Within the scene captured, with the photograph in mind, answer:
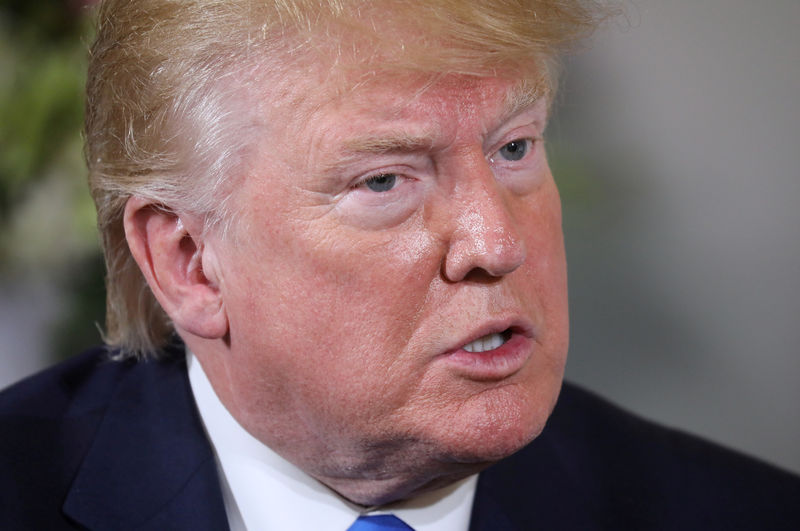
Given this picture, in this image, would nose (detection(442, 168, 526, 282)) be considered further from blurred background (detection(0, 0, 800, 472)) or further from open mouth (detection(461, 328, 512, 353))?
blurred background (detection(0, 0, 800, 472))

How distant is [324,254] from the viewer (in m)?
1.17

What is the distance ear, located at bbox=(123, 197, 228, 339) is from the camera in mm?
1283

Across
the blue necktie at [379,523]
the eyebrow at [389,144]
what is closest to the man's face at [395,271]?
the eyebrow at [389,144]

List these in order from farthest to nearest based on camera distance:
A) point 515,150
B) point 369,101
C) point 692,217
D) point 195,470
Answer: point 692,217 < point 195,470 < point 515,150 < point 369,101

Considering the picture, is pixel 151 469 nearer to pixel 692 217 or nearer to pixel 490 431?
pixel 490 431

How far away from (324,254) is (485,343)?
218mm

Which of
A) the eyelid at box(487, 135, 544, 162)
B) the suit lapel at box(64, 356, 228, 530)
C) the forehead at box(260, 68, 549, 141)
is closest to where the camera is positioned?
the forehead at box(260, 68, 549, 141)

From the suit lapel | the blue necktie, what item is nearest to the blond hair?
the suit lapel

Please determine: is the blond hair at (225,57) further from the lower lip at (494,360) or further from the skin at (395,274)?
the lower lip at (494,360)

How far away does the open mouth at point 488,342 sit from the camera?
3.94ft

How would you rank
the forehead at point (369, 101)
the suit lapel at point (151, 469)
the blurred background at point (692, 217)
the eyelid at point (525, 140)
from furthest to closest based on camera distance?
1. the blurred background at point (692, 217)
2. the suit lapel at point (151, 469)
3. the eyelid at point (525, 140)
4. the forehead at point (369, 101)

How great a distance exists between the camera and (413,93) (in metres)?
1.14

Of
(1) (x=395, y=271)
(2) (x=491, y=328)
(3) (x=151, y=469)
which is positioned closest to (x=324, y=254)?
(1) (x=395, y=271)

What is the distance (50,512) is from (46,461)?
9cm
